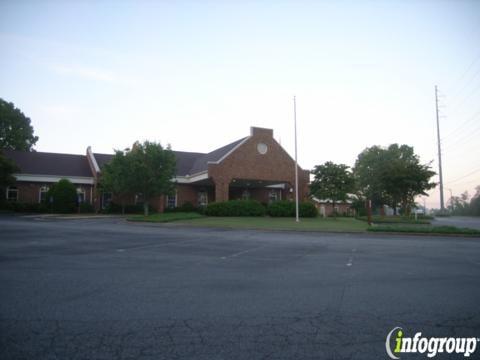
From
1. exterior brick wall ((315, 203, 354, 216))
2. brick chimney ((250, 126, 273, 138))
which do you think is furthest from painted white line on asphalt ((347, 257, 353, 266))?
exterior brick wall ((315, 203, 354, 216))

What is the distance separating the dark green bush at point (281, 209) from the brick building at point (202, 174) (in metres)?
4.33

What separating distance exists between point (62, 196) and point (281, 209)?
78.0ft

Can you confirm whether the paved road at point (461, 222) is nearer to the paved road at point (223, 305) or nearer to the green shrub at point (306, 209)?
the green shrub at point (306, 209)

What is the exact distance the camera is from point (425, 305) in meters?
5.43

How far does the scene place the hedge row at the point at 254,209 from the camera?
3362cm

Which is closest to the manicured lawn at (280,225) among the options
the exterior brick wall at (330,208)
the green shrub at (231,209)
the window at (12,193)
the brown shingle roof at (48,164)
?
the green shrub at (231,209)

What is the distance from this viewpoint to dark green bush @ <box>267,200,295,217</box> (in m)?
35.2

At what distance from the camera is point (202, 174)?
38.4 meters

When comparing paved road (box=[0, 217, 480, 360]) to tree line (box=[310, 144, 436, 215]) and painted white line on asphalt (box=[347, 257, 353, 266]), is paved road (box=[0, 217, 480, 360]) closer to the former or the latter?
painted white line on asphalt (box=[347, 257, 353, 266])

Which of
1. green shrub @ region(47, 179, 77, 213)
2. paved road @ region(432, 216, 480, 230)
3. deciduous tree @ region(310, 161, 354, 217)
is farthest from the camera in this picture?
green shrub @ region(47, 179, 77, 213)

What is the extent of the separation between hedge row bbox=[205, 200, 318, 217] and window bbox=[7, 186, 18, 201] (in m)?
23.5

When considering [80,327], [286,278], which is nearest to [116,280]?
[80,327]

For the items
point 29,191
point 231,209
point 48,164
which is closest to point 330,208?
point 231,209

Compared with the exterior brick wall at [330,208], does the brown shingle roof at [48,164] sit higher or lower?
higher
